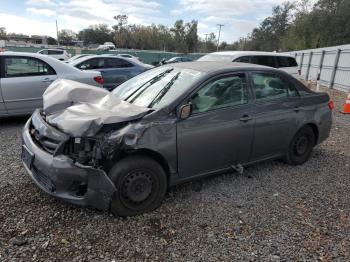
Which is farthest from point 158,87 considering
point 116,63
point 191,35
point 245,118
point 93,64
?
point 191,35

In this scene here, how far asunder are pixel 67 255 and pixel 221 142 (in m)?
2.02

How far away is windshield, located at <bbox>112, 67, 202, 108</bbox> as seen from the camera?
336 centimetres

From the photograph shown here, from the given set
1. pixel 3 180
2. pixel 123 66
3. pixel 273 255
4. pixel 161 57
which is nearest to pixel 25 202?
pixel 3 180

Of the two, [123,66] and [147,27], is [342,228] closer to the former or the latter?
[123,66]

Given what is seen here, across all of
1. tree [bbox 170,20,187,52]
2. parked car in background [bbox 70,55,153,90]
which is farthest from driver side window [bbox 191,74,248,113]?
tree [bbox 170,20,187,52]

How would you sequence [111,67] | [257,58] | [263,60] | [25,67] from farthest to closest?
[111,67], [263,60], [257,58], [25,67]

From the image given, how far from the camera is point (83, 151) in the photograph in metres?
2.82

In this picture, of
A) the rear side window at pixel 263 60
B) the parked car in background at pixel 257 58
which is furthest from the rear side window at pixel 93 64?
the rear side window at pixel 263 60

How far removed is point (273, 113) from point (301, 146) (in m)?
1.00

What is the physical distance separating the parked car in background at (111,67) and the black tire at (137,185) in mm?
6662

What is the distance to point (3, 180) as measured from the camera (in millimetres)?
3734

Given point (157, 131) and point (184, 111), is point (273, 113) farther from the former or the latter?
point (157, 131)

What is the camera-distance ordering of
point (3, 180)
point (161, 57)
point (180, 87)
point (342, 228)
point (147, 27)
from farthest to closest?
point (147, 27) → point (161, 57) → point (3, 180) → point (180, 87) → point (342, 228)

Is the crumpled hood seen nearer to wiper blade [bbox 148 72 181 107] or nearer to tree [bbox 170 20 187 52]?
wiper blade [bbox 148 72 181 107]
